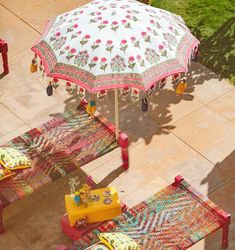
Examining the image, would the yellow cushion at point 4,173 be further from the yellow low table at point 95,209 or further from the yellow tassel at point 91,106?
the yellow tassel at point 91,106

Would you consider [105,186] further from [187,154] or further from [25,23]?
[25,23]

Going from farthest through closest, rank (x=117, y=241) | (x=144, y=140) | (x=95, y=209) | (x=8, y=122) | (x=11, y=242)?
1. (x=8, y=122)
2. (x=144, y=140)
3. (x=11, y=242)
4. (x=95, y=209)
5. (x=117, y=241)

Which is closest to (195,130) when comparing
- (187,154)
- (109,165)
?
(187,154)

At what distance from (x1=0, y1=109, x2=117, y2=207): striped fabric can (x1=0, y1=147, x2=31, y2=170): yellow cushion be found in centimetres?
11

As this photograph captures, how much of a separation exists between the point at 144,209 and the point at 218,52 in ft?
17.6

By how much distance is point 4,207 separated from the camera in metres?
14.2

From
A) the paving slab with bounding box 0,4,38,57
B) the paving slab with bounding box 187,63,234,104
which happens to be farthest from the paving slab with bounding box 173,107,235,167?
the paving slab with bounding box 0,4,38,57

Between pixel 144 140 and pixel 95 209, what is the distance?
8.18 ft

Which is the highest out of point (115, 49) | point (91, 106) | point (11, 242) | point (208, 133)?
point (115, 49)

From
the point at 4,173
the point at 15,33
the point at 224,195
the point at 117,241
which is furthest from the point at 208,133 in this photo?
the point at 15,33

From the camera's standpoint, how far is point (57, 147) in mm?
15148

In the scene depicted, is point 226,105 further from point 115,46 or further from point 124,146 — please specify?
point 115,46

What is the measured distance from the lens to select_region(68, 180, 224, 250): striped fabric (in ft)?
44.0

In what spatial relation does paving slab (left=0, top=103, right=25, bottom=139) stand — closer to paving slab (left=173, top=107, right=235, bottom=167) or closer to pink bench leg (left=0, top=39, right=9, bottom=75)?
pink bench leg (left=0, top=39, right=9, bottom=75)
